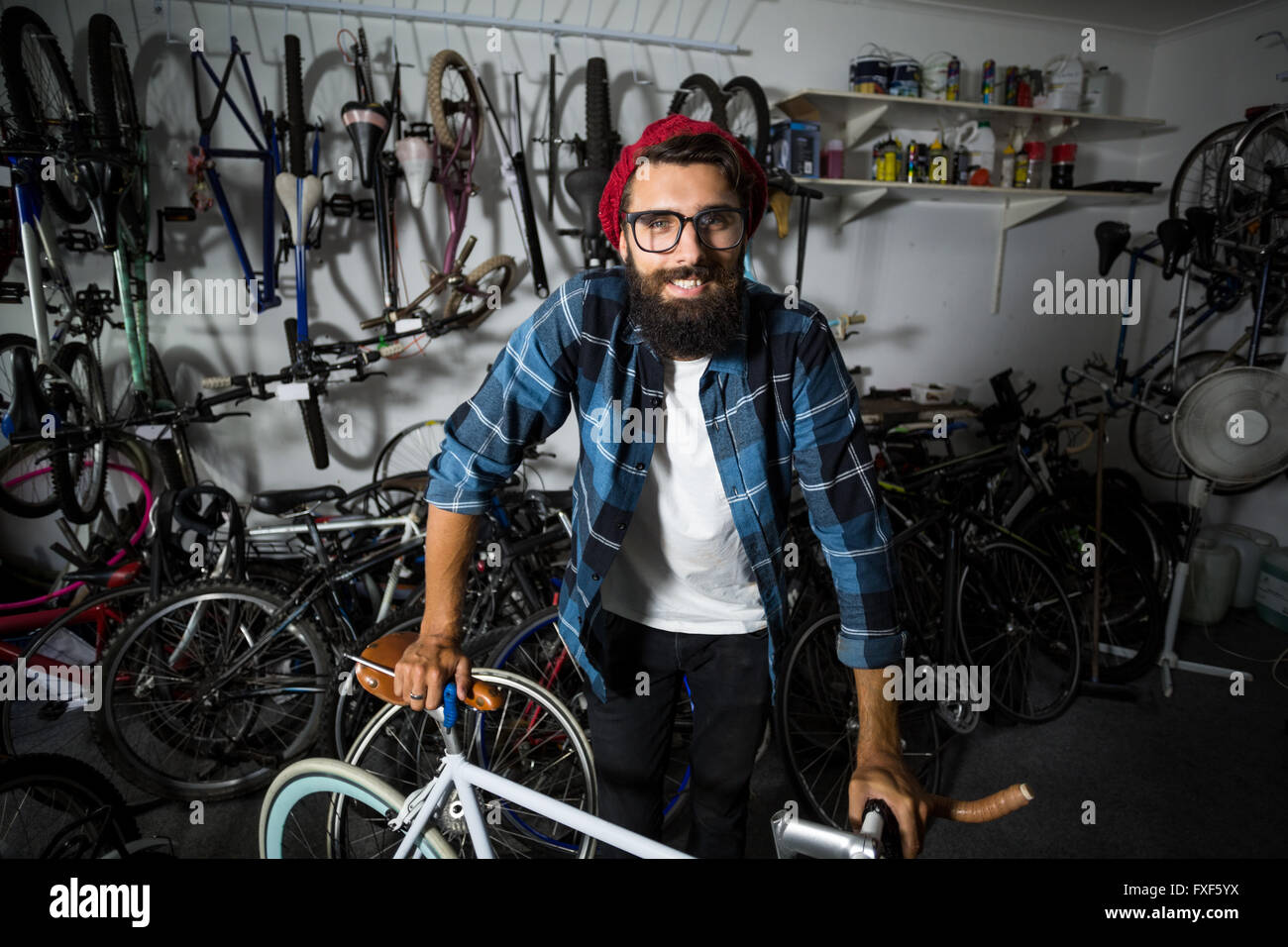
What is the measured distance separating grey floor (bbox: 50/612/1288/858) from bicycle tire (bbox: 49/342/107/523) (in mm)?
855

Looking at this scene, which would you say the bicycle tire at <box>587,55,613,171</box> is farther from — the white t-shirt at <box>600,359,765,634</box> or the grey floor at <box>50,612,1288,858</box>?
the grey floor at <box>50,612,1288,858</box>

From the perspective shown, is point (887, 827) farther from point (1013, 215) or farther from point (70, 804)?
point (1013, 215)

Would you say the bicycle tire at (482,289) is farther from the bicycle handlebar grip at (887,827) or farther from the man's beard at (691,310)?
the bicycle handlebar grip at (887,827)

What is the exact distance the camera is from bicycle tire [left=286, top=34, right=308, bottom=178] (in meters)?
2.38

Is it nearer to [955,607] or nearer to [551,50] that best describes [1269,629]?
[955,607]

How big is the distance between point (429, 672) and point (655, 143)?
92cm

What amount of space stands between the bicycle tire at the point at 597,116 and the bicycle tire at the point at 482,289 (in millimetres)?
521

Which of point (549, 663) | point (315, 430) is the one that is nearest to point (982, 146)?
point (549, 663)

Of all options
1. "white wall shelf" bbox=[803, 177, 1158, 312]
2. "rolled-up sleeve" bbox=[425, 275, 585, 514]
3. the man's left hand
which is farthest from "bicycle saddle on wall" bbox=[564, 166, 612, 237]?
the man's left hand

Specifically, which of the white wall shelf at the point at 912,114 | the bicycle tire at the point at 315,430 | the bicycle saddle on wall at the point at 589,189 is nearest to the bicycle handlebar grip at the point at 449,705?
the bicycle tire at the point at 315,430

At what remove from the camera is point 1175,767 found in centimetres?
235

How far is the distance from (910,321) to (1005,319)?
0.57 metres

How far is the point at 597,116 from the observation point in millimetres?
2689
